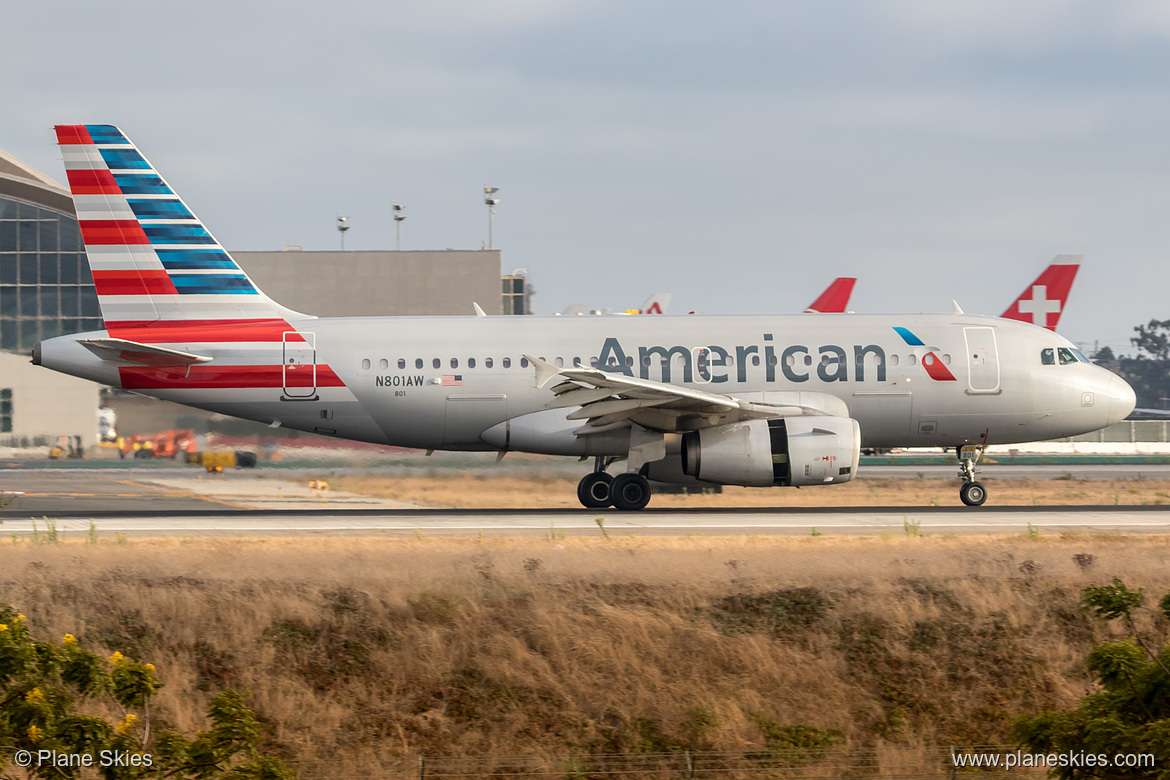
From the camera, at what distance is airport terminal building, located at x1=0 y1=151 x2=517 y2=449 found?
161 ft

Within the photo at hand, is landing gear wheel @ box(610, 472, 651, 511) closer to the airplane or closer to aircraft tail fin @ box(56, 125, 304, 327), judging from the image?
the airplane

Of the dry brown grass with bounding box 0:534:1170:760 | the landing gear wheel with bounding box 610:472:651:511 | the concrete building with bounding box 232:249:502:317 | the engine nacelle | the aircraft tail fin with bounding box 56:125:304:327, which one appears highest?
the concrete building with bounding box 232:249:502:317

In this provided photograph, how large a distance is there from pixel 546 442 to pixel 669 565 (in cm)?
745

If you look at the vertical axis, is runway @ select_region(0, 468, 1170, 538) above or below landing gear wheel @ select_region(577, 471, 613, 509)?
below

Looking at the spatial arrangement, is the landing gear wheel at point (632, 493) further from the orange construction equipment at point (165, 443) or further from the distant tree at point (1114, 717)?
the distant tree at point (1114, 717)

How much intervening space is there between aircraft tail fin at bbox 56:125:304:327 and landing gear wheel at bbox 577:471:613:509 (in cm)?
789

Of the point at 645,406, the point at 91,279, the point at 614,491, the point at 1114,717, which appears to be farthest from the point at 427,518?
the point at 91,279

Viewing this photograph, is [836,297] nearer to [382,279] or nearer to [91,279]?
[382,279]

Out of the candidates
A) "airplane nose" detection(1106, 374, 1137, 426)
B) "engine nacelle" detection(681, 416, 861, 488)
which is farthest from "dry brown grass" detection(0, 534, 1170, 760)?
"airplane nose" detection(1106, 374, 1137, 426)

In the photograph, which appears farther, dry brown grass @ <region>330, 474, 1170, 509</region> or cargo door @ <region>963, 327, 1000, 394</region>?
dry brown grass @ <region>330, 474, 1170, 509</region>

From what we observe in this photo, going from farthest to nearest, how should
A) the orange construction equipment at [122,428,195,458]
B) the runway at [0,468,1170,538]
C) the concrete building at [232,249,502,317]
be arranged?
the concrete building at [232,249,502,317], the orange construction equipment at [122,428,195,458], the runway at [0,468,1170,538]

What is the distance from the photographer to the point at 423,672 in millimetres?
14711

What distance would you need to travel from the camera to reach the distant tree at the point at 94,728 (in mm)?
8344

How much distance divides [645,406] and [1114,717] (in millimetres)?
13121
